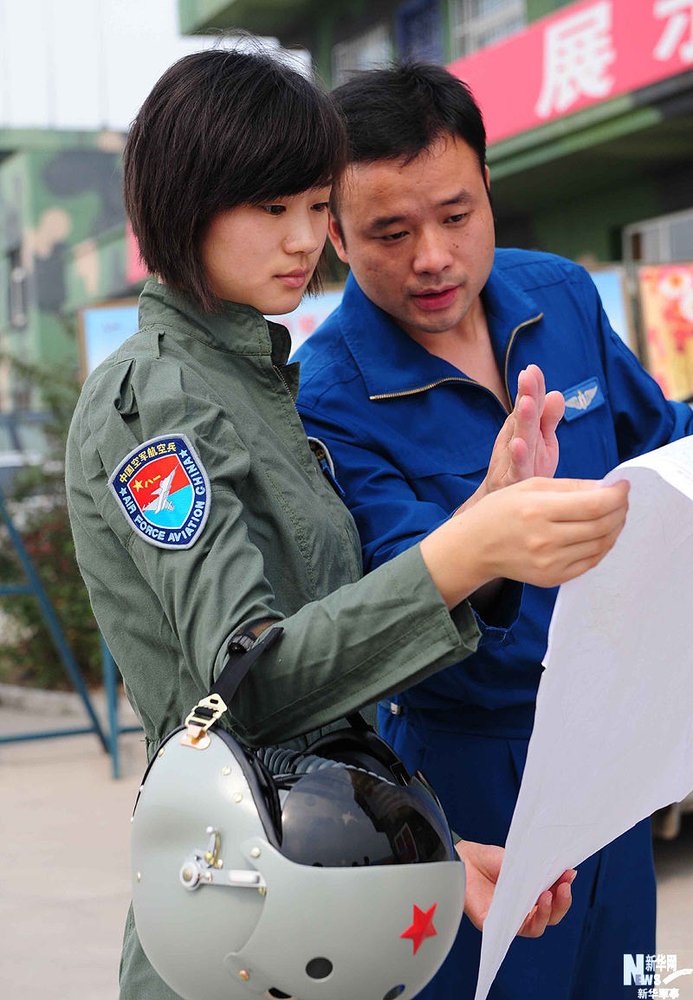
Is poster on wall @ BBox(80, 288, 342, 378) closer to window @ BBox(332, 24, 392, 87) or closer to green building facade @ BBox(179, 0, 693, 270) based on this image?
green building facade @ BBox(179, 0, 693, 270)

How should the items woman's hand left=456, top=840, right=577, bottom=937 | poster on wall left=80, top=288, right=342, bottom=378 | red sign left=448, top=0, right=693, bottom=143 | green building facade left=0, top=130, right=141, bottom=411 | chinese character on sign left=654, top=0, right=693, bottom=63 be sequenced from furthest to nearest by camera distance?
green building facade left=0, top=130, right=141, bottom=411 → red sign left=448, top=0, right=693, bottom=143 → chinese character on sign left=654, top=0, right=693, bottom=63 → poster on wall left=80, top=288, right=342, bottom=378 → woman's hand left=456, top=840, right=577, bottom=937

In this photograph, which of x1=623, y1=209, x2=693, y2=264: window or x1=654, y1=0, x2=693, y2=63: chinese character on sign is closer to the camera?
x1=654, y1=0, x2=693, y2=63: chinese character on sign

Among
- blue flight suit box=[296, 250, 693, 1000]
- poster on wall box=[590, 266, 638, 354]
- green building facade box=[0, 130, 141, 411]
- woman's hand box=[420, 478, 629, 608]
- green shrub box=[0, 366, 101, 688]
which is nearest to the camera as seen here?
woman's hand box=[420, 478, 629, 608]

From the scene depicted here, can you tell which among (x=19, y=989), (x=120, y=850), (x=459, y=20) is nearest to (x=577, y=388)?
(x=19, y=989)

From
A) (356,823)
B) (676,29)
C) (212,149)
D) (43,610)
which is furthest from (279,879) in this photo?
(676,29)

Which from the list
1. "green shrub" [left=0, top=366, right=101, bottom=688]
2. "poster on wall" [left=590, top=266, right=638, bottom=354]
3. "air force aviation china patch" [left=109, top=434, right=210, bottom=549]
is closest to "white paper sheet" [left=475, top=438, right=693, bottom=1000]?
"air force aviation china patch" [left=109, top=434, right=210, bottom=549]

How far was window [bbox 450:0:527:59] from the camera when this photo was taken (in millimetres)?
13469

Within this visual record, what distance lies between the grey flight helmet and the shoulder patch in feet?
2.77

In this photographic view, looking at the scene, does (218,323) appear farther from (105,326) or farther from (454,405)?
(105,326)

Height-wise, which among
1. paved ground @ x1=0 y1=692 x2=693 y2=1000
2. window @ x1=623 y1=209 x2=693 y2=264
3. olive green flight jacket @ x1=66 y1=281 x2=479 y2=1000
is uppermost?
window @ x1=623 y1=209 x2=693 y2=264

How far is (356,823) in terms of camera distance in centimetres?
114

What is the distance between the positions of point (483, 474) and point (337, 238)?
437 mm

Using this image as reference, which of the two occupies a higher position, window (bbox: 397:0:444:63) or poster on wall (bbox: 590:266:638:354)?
window (bbox: 397:0:444:63)

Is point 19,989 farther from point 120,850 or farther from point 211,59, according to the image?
point 211,59
